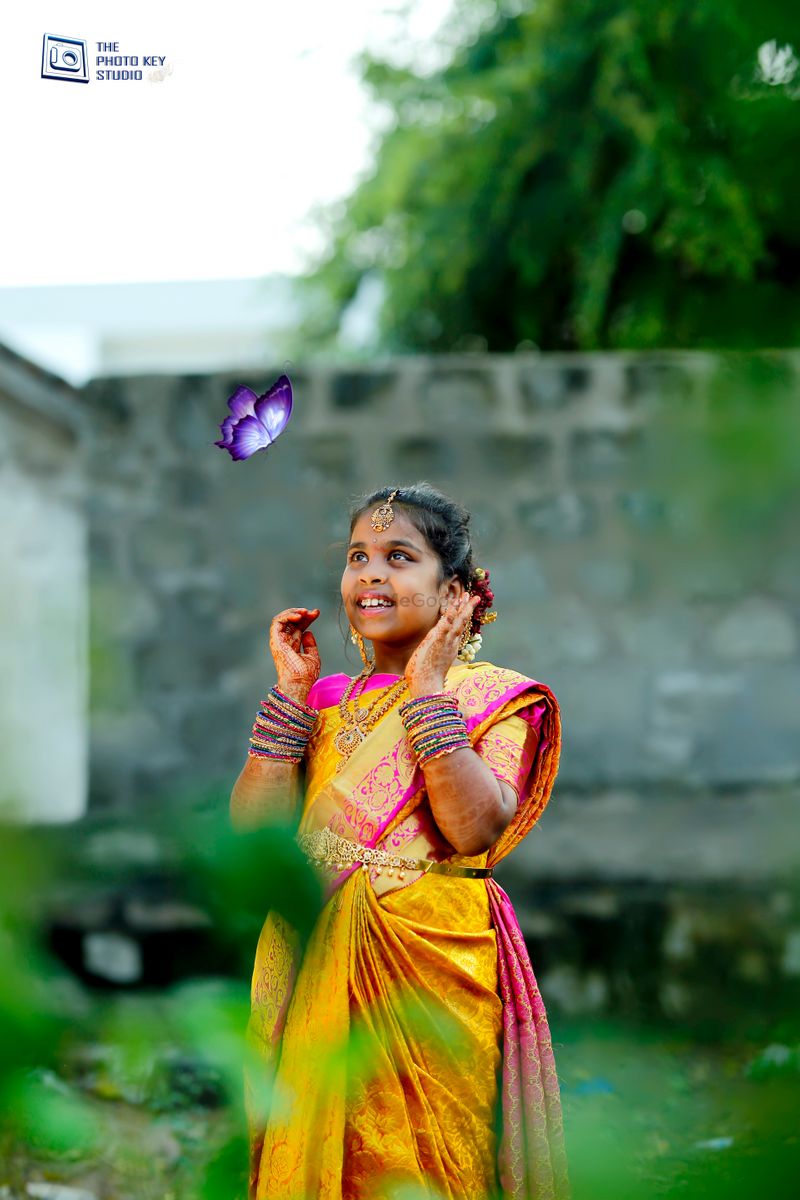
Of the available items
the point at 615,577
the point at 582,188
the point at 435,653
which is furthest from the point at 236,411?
the point at 582,188

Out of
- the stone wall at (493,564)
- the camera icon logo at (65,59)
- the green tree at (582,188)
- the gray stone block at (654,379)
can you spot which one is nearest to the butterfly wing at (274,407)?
the green tree at (582,188)

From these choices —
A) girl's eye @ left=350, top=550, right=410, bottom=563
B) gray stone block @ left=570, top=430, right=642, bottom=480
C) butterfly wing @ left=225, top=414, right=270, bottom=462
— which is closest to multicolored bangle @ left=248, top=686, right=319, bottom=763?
girl's eye @ left=350, top=550, right=410, bottom=563

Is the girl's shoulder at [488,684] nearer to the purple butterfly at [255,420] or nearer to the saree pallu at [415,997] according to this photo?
the saree pallu at [415,997]

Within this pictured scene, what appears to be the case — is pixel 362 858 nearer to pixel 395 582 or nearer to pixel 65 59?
pixel 395 582

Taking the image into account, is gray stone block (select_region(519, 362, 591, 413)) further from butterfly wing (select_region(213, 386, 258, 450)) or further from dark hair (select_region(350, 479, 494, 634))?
butterfly wing (select_region(213, 386, 258, 450))

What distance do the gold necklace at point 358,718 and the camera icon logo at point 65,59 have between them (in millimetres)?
1380

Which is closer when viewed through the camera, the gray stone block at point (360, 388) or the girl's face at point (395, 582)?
the girl's face at point (395, 582)

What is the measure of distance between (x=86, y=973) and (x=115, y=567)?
1390 mm

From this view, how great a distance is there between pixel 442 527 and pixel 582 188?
9.39 feet

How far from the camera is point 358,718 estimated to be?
6.72 ft

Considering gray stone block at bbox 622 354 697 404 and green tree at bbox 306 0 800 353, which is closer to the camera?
green tree at bbox 306 0 800 353

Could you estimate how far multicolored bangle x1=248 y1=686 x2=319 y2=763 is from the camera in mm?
1924

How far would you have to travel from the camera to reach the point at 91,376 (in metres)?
4.29

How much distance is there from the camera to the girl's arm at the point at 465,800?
1783 mm
